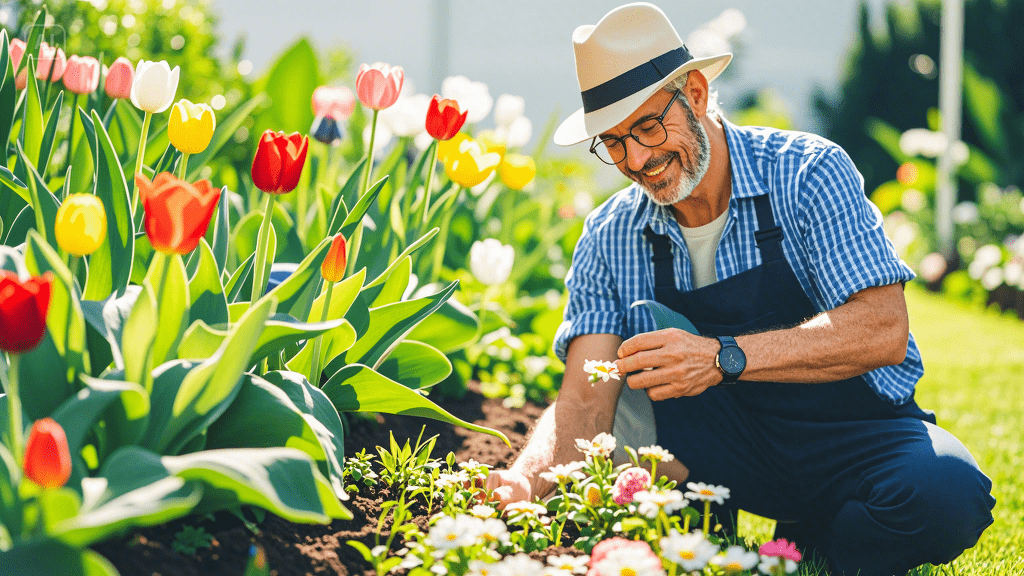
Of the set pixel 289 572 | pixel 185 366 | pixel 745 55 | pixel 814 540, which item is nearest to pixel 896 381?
pixel 814 540

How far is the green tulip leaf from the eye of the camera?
161 cm

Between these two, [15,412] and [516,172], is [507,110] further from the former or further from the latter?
[15,412]

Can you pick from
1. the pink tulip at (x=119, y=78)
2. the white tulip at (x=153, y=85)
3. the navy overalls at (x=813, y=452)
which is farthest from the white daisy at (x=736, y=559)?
the pink tulip at (x=119, y=78)

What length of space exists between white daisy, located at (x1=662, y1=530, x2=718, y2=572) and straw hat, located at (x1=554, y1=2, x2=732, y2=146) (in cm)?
105

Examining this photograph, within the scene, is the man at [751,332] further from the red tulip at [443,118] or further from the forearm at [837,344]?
the red tulip at [443,118]

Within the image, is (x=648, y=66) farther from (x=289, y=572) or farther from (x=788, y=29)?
(x=788, y=29)

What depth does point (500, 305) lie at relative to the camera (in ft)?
10.1

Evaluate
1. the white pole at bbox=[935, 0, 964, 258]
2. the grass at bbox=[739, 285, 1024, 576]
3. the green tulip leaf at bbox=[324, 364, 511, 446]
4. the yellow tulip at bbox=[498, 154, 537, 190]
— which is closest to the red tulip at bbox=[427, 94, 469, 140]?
the green tulip leaf at bbox=[324, 364, 511, 446]

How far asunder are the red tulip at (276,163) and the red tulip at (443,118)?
1.87 ft

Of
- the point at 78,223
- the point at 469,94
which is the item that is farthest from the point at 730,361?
the point at 469,94

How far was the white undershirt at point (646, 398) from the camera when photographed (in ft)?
7.14

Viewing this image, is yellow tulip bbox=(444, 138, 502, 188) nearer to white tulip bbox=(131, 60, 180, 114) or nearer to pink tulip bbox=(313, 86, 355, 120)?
pink tulip bbox=(313, 86, 355, 120)

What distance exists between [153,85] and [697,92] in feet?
4.23

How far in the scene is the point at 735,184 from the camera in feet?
6.80
